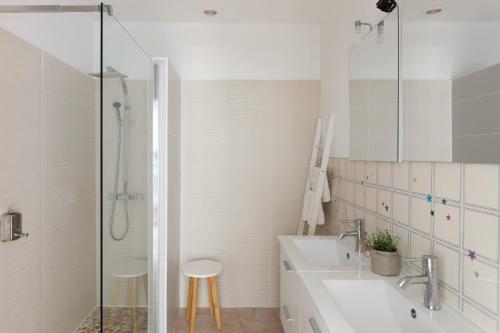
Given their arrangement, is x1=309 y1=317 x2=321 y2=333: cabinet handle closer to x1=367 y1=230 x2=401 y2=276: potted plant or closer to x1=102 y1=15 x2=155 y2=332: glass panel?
x1=367 y1=230 x2=401 y2=276: potted plant

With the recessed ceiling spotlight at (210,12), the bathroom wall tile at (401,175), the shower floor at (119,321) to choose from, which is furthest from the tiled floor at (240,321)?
the recessed ceiling spotlight at (210,12)

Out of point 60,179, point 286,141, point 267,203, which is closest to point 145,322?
point 60,179

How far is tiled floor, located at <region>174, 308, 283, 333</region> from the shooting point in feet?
8.55

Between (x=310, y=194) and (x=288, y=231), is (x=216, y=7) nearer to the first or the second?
(x=310, y=194)

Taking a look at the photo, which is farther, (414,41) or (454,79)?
(414,41)

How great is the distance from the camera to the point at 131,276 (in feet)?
5.62

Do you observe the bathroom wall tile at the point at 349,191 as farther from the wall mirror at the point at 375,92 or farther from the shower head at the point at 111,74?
the shower head at the point at 111,74

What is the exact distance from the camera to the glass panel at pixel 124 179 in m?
1.40

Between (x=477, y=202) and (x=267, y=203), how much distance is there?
2.00 metres

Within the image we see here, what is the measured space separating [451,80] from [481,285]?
0.69 meters

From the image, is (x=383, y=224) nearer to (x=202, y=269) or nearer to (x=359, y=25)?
(x=359, y=25)

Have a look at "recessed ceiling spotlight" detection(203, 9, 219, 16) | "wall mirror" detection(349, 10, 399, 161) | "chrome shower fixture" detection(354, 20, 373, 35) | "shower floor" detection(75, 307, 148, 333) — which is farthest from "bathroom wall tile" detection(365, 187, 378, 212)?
"recessed ceiling spotlight" detection(203, 9, 219, 16)

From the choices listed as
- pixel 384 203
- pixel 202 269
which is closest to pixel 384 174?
pixel 384 203

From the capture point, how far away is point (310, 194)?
2645 millimetres
